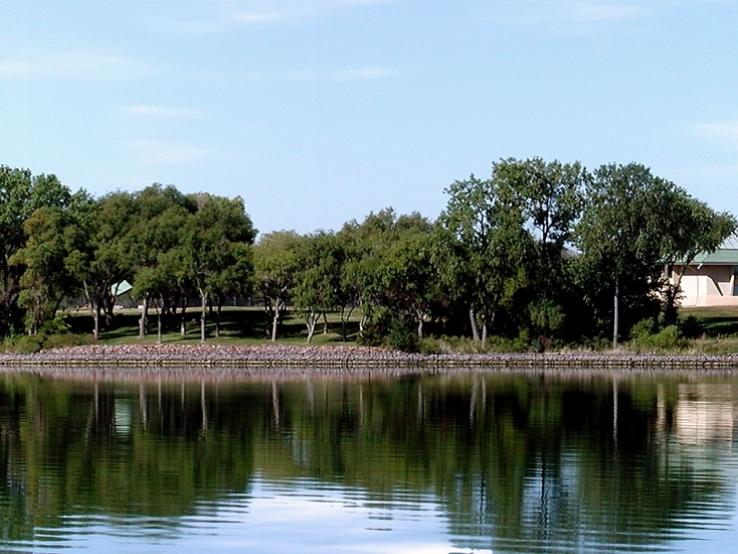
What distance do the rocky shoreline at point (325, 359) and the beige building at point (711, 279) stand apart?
27.0 meters

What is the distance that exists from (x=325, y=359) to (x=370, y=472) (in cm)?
4660

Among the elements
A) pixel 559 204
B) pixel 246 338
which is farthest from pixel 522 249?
pixel 246 338

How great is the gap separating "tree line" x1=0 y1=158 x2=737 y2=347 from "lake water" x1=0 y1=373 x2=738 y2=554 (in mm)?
26034

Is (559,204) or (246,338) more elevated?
(559,204)

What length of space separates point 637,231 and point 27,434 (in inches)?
1920

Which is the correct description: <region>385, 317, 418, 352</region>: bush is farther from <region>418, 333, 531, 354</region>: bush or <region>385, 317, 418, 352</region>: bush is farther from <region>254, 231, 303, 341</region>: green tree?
<region>254, 231, 303, 341</region>: green tree

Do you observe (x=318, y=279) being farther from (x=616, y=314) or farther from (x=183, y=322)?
(x=616, y=314)

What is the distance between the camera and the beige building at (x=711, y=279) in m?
104

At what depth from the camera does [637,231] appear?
82250 millimetres

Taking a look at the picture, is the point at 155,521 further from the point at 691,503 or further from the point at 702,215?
the point at 702,215

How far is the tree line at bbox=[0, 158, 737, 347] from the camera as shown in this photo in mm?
81938

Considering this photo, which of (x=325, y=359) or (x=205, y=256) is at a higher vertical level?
(x=205, y=256)

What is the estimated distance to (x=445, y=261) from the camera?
8194cm

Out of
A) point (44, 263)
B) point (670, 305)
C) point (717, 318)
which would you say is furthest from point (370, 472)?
point (717, 318)
